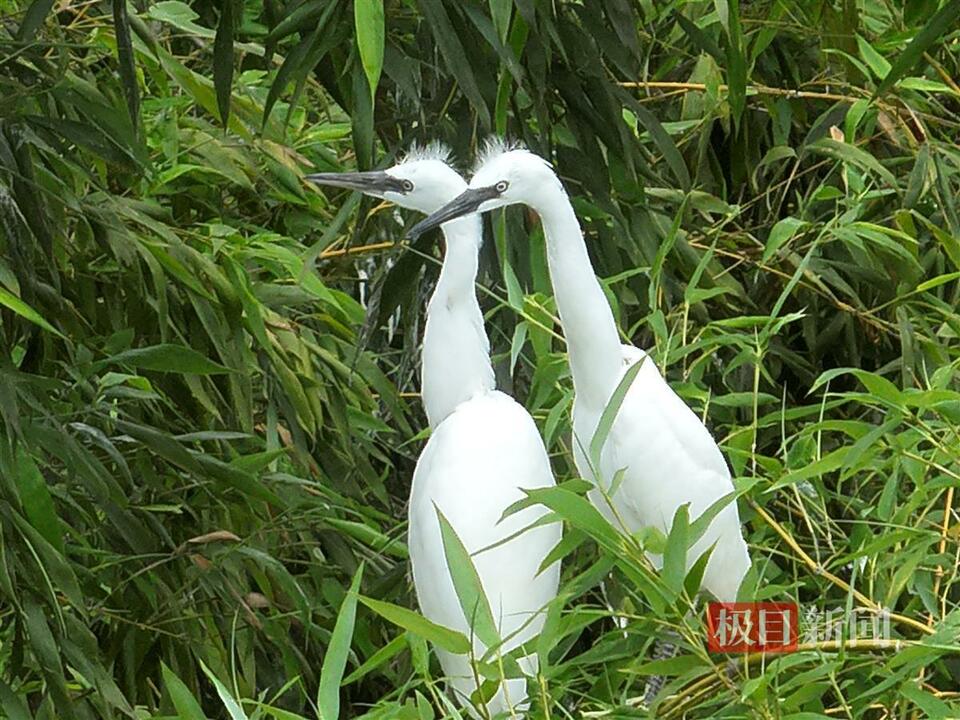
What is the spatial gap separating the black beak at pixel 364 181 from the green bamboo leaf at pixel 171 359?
372mm

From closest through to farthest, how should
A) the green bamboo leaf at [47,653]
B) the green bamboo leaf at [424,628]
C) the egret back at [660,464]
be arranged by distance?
1. the green bamboo leaf at [424,628]
2. the green bamboo leaf at [47,653]
3. the egret back at [660,464]

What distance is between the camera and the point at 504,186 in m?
1.79

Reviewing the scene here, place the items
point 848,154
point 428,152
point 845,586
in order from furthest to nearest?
point 848,154, point 428,152, point 845,586

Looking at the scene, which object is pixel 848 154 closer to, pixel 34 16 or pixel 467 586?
pixel 34 16

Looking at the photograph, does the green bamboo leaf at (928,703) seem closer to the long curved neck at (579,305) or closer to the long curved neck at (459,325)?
the long curved neck at (579,305)

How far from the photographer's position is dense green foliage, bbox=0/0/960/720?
1.31 m

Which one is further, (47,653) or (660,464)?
(660,464)

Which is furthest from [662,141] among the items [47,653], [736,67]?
[47,653]

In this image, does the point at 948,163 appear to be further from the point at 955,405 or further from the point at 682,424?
the point at 955,405

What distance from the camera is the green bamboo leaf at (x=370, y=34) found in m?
1.31

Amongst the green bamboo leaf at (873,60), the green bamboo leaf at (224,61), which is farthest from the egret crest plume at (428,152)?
the green bamboo leaf at (873,60)

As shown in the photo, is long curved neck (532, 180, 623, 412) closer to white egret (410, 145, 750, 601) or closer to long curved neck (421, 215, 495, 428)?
white egret (410, 145, 750, 601)

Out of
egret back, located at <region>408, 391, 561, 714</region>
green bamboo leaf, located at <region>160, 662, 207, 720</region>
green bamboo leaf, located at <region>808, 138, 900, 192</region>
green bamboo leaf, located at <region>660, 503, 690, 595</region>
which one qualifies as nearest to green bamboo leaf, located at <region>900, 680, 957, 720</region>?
green bamboo leaf, located at <region>660, 503, 690, 595</region>

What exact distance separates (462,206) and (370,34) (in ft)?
1.62
